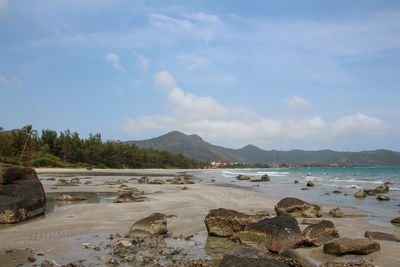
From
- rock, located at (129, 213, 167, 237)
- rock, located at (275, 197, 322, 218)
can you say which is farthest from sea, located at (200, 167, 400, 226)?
rock, located at (129, 213, 167, 237)

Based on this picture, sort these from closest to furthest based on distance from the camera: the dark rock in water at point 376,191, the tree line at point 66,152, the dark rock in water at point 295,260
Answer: the dark rock in water at point 295,260 < the dark rock in water at point 376,191 < the tree line at point 66,152

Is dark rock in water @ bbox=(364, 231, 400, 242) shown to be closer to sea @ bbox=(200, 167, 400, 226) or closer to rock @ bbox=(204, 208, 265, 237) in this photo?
sea @ bbox=(200, 167, 400, 226)

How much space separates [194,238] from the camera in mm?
9094

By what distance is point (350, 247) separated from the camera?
22.5 feet

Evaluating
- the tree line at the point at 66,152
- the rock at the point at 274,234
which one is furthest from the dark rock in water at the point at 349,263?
the tree line at the point at 66,152

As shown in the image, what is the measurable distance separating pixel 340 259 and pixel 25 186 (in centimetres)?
1180

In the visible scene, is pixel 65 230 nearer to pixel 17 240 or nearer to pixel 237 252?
pixel 17 240

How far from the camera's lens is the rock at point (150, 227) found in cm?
899

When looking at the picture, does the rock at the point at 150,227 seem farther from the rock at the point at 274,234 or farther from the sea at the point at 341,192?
the sea at the point at 341,192

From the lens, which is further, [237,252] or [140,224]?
[140,224]

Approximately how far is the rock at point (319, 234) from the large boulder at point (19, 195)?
10.1 metres

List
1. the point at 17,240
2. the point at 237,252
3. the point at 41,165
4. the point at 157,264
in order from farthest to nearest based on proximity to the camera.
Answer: the point at 41,165, the point at 17,240, the point at 157,264, the point at 237,252

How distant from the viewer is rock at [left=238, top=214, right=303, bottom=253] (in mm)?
7703

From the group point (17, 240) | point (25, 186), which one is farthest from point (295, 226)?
point (25, 186)
